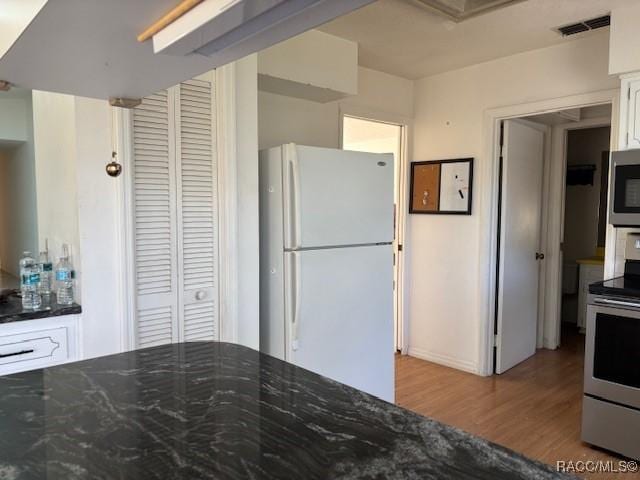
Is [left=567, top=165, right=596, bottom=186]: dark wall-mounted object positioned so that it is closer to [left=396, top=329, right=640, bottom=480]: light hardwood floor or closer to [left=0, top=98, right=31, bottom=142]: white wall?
[left=396, top=329, right=640, bottom=480]: light hardwood floor

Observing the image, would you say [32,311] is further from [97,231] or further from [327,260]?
[327,260]

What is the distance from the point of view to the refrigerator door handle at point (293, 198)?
7.88ft

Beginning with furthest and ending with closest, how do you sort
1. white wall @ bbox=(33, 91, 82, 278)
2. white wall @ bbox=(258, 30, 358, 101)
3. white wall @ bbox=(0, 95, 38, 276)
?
white wall @ bbox=(0, 95, 38, 276), white wall @ bbox=(258, 30, 358, 101), white wall @ bbox=(33, 91, 82, 278)

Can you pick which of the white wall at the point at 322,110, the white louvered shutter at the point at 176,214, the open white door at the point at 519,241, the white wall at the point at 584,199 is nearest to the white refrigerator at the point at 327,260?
the white louvered shutter at the point at 176,214

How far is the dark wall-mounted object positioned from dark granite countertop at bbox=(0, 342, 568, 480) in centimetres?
517

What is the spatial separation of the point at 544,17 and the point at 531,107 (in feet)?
2.68

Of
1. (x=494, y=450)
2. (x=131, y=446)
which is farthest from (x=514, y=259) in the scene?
(x=131, y=446)

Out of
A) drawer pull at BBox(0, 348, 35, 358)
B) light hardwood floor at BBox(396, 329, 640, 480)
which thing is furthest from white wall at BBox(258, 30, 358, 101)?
light hardwood floor at BBox(396, 329, 640, 480)

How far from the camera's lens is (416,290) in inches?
170

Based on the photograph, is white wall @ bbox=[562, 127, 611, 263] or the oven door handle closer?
the oven door handle

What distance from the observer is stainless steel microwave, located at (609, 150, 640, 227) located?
2.57 metres

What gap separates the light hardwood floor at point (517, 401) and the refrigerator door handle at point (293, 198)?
1.54m

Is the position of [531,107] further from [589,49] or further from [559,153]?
[559,153]

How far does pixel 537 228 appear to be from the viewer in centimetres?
426
